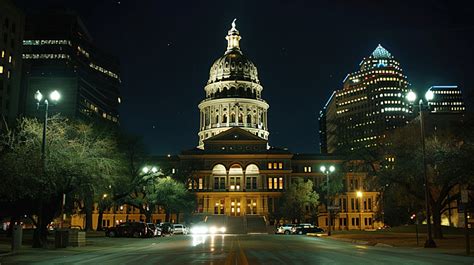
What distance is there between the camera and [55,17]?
512ft

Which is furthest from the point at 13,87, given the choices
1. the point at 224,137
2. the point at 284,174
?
the point at 284,174

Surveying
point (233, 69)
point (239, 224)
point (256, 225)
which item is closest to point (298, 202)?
point (256, 225)

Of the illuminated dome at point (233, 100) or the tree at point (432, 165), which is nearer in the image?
the tree at point (432, 165)

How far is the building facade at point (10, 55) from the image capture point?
108 metres

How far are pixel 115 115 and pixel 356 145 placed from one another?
127406 millimetres

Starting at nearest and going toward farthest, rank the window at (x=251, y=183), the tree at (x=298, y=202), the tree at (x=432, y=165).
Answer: the tree at (x=432, y=165)
the tree at (x=298, y=202)
the window at (x=251, y=183)

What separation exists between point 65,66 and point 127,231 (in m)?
103

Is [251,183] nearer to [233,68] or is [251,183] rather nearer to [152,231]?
[233,68]

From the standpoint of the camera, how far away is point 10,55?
11106 cm

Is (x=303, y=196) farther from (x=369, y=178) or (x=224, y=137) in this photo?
(x=369, y=178)

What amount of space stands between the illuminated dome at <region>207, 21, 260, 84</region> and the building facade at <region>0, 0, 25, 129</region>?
76695 millimetres

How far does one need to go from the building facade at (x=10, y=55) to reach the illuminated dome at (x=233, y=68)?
76.7 m

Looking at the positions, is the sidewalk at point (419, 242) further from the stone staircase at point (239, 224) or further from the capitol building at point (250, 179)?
the capitol building at point (250, 179)

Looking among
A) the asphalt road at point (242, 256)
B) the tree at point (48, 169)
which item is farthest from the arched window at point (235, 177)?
the asphalt road at point (242, 256)
